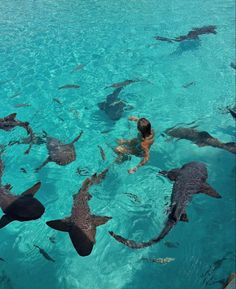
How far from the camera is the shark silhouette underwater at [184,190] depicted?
5.71 m

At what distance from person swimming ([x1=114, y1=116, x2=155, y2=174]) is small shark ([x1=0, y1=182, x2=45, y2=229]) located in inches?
98.1

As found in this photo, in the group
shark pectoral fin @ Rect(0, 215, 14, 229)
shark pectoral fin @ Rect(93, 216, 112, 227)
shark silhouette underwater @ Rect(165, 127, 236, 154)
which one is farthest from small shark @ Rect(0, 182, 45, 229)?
shark silhouette underwater @ Rect(165, 127, 236, 154)

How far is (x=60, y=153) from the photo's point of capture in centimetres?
861

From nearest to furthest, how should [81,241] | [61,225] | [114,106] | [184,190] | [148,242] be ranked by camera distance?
Answer: [148,242], [81,241], [61,225], [184,190], [114,106]

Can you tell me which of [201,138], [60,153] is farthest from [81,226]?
[201,138]

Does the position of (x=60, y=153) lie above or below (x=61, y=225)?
below

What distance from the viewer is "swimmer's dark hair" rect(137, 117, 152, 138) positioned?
653 centimetres

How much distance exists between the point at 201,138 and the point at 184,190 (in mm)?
2790

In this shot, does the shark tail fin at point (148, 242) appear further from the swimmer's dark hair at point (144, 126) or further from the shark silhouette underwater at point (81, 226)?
the swimmer's dark hair at point (144, 126)

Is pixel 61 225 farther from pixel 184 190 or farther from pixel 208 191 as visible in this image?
pixel 208 191

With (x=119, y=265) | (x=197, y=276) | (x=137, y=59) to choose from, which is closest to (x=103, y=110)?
(x=137, y=59)

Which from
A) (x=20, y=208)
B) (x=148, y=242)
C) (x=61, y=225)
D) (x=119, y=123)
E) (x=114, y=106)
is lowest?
(x=119, y=123)

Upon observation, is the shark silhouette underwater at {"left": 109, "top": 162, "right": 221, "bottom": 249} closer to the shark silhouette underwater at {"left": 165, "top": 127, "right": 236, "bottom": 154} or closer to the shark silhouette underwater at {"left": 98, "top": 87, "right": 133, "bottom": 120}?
the shark silhouette underwater at {"left": 165, "top": 127, "right": 236, "bottom": 154}

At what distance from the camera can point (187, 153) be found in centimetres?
936
